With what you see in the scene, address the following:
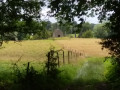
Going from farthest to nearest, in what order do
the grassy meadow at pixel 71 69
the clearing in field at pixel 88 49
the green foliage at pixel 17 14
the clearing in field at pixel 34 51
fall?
the clearing in field at pixel 88 49, the clearing in field at pixel 34 51, the green foliage at pixel 17 14, the grassy meadow at pixel 71 69

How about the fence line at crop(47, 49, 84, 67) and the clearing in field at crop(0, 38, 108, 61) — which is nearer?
the fence line at crop(47, 49, 84, 67)

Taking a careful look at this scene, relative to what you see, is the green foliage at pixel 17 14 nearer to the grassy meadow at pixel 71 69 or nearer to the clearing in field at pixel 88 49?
the grassy meadow at pixel 71 69

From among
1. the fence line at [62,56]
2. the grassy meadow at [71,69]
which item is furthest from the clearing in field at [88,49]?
the fence line at [62,56]

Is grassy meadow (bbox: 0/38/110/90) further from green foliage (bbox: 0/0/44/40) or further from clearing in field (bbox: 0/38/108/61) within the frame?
green foliage (bbox: 0/0/44/40)

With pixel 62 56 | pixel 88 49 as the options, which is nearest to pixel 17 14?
pixel 62 56

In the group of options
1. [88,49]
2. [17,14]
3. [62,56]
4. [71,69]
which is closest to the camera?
[17,14]

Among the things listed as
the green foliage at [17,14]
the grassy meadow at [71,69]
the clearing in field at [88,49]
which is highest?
the green foliage at [17,14]

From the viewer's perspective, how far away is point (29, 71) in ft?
31.7

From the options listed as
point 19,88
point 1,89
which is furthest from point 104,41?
point 1,89

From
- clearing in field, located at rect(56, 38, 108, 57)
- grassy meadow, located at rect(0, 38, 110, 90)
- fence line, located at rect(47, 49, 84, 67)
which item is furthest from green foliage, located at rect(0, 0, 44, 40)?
clearing in field, located at rect(56, 38, 108, 57)

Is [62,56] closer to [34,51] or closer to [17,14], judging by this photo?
[34,51]

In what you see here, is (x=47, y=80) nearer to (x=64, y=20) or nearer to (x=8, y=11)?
(x=8, y=11)

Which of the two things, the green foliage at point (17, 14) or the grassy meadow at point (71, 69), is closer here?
the grassy meadow at point (71, 69)

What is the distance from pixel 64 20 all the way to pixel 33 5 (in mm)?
2286
